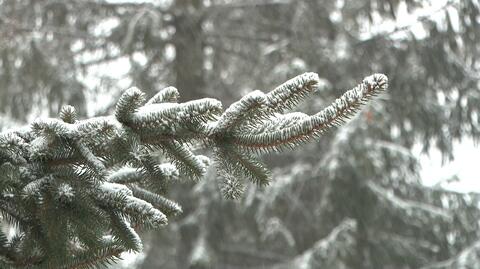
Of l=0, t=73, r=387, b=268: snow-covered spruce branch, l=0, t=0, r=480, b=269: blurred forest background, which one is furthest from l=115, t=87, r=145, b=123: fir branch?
l=0, t=0, r=480, b=269: blurred forest background

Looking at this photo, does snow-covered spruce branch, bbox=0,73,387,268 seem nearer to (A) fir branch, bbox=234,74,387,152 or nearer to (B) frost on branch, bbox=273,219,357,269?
(A) fir branch, bbox=234,74,387,152

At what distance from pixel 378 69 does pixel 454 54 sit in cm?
88

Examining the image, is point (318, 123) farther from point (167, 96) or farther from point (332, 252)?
point (332, 252)

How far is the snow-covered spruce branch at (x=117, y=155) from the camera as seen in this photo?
5.32 ft

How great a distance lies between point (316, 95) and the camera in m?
8.06

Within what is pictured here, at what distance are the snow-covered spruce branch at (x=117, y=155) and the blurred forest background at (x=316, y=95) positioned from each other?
585 cm

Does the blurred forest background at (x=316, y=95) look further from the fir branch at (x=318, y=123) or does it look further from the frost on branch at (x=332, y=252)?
the fir branch at (x=318, y=123)

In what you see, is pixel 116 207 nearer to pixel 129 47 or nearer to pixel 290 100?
pixel 290 100

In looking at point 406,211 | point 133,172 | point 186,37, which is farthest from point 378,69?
point 133,172

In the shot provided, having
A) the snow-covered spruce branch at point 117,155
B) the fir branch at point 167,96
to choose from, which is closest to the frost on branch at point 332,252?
the fir branch at point 167,96

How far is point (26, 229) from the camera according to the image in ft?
6.01

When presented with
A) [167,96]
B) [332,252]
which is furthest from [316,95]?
[167,96]

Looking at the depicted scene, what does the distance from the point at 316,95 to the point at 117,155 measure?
649cm

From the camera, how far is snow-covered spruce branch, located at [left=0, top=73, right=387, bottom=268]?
1622 mm
